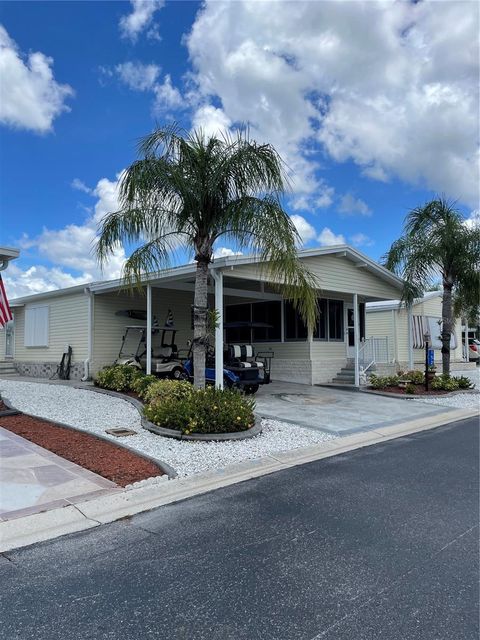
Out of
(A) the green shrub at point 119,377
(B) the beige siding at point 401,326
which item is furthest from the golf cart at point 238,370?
(B) the beige siding at point 401,326

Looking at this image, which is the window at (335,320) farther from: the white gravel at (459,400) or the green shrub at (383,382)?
the white gravel at (459,400)

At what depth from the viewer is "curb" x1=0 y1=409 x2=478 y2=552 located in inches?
168

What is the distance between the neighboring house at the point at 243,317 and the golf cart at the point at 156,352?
406mm

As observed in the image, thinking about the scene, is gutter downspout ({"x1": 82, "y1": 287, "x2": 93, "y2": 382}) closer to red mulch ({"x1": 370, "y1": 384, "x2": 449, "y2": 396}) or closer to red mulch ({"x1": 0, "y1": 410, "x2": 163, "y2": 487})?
red mulch ({"x1": 0, "y1": 410, "x2": 163, "y2": 487})

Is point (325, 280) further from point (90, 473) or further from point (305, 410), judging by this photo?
point (90, 473)

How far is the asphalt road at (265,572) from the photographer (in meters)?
2.86

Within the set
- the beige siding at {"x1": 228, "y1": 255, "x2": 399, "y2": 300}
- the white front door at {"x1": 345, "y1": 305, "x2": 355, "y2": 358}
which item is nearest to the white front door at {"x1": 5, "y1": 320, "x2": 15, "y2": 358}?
the beige siding at {"x1": 228, "y1": 255, "x2": 399, "y2": 300}

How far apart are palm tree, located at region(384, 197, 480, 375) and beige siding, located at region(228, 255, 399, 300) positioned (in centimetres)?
108

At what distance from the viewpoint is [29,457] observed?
6.52m

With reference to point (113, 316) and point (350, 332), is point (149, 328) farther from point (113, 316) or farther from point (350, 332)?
point (350, 332)

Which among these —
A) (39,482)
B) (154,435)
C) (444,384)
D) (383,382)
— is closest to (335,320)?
(383,382)

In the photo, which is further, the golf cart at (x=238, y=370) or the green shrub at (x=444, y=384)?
the green shrub at (x=444, y=384)

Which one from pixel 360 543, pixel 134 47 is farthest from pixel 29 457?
pixel 134 47

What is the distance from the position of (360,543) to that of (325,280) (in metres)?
11.4
